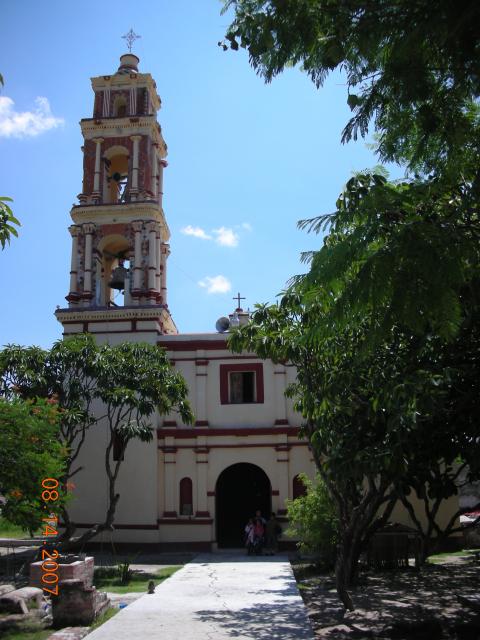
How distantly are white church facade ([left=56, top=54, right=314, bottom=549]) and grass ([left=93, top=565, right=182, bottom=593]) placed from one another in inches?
144

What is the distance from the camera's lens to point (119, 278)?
831 inches

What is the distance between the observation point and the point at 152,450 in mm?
19672

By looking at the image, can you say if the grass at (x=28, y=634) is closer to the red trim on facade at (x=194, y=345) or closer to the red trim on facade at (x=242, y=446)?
the red trim on facade at (x=242, y=446)

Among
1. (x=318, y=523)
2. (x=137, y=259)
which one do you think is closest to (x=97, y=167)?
(x=137, y=259)

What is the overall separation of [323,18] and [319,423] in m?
6.13

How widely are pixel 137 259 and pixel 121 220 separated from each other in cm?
158

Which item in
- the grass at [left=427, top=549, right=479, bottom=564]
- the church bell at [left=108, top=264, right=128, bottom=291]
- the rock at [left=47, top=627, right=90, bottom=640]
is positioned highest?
the church bell at [left=108, top=264, right=128, bottom=291]

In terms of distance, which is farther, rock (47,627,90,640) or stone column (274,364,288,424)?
stone column (274,364,288,424)

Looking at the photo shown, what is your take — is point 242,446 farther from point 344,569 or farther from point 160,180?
point 344,569

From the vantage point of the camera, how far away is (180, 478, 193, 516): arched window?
1950 centimetres

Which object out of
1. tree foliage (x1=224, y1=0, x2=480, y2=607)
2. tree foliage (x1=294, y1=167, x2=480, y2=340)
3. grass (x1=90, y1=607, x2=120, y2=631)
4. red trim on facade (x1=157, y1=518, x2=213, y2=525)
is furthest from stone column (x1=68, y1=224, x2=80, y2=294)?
tree foliage (x1=294, y1=167, x2=480, y2=340)

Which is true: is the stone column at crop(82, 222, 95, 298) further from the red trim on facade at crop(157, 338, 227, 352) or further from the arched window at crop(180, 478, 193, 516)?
the arched window at crop(180, 478, 193, 516)

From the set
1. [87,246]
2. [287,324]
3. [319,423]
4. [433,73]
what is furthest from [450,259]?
[87,246]

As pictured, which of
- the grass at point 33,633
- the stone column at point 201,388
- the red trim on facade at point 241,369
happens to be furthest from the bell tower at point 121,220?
the grass at point 33,633
